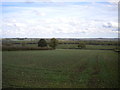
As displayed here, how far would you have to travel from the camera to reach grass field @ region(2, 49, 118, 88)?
13.5ft

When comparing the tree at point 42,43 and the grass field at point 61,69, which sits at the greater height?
the tree at point 42,43

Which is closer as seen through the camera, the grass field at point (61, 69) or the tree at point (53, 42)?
the grass field at point (61, 69)

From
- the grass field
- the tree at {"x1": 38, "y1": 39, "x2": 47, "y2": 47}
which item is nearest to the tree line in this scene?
the tree at {"x1": 38, "y1": 39, "x2": 47, "y2": 47}

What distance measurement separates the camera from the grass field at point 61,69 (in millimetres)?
4117

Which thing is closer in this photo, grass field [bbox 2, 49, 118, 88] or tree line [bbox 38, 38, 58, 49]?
grass field [bbox 2, 49, 118, 88]

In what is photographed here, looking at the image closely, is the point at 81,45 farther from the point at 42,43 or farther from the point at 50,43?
the point at 42,43

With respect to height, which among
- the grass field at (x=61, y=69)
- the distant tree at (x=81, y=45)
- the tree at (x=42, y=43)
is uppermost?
the tree at (x=42, y=43)

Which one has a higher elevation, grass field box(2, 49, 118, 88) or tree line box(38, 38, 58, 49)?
tree line box(38, 38, 58, 49)

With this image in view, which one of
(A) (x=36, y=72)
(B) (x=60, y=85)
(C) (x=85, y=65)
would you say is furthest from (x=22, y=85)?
(C) (x=85, y=65)

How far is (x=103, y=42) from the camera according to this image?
4492 millimetres

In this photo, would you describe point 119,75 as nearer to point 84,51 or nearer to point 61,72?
point 84,51

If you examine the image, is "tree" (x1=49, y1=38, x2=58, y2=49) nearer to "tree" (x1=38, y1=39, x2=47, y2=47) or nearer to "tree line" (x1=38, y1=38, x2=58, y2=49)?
"tree line" (x1=38, y1=38, x2=58, y2=49)

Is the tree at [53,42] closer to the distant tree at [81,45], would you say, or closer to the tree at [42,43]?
the tree at [42,43]

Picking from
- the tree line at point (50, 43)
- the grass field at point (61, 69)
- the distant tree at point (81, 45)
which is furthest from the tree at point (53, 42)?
the distant tree at point (81, 45)
